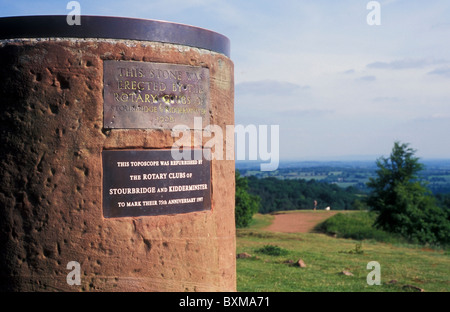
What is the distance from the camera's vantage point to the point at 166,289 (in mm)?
3488

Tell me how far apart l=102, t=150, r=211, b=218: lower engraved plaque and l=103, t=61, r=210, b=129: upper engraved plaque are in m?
0.24

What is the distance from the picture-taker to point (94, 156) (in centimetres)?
335

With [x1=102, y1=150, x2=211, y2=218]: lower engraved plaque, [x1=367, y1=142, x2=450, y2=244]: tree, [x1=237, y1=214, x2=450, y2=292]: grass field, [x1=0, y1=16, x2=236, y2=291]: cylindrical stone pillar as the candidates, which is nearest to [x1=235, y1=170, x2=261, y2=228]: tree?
[x1=367, y1=142, x2=450, y2=244]: tree

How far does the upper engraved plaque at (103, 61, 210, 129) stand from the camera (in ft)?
11.1

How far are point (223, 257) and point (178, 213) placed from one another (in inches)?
23.8

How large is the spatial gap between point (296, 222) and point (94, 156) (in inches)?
1139

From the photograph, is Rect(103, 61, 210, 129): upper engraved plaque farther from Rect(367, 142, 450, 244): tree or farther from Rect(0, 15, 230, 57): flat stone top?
Rect(367, 142, 450, 244): tree

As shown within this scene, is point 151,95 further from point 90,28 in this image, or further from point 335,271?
point 335,271

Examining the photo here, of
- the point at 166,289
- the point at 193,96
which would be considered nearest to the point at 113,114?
the point at 193,96

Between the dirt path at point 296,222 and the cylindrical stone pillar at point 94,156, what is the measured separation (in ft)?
75.6

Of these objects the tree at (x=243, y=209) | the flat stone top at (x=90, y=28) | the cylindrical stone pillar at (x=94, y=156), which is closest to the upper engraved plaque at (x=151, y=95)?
the cylindrical stone pillar at (x=94, y=156)

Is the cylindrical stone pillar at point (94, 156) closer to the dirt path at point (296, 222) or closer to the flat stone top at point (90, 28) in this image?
the flat stone top at point (90, 28)

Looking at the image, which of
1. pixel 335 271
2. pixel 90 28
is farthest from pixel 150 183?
pixel 335 271

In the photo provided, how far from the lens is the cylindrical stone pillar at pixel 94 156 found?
330cm
